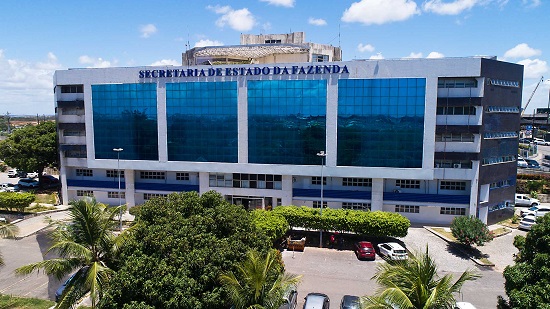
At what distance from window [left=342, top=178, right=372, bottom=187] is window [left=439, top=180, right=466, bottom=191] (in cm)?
768

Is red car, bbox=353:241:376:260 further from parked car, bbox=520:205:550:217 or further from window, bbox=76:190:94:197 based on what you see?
window, bbox=76:190:94:197

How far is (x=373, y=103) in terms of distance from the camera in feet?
134

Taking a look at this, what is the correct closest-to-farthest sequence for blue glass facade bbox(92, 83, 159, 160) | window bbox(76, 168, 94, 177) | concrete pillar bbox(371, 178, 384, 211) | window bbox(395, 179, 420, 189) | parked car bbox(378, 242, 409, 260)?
parked car bbox(378, 242, 409, 260) < concrete pillar bbox(371, 178, 384, 211) < window bbox(395, 179, 420, 189) < blue glass facade bbox(92, 83, 159, 160) < window bbox(76, 168, 94, 177)

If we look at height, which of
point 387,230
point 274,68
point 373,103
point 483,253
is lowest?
point 483,253

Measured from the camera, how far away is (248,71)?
42.9 meters

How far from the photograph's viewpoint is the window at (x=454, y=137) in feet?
131

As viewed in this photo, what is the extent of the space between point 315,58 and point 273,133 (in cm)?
1656

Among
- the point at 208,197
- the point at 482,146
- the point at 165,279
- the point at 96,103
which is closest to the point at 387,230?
the point at 482,146

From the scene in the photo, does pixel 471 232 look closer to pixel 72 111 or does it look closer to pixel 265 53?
pixel 265 53

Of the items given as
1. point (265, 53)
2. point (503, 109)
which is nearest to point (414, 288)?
point (503, 109)

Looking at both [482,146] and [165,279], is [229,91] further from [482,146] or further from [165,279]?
[165,279]

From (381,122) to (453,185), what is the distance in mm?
10563

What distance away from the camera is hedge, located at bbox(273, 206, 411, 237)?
32875mm

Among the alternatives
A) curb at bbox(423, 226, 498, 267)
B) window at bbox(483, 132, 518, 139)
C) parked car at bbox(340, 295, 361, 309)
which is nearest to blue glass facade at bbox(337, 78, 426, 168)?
curb at bbox(423, 226, 498, 267)
